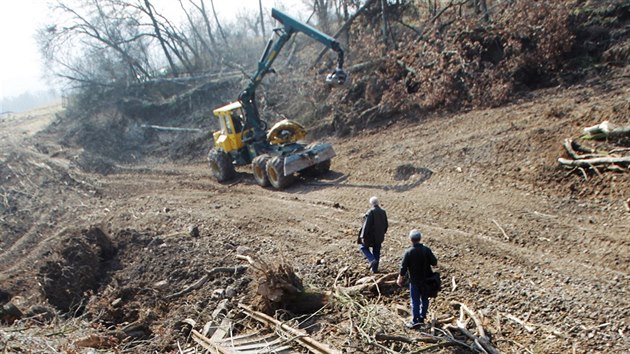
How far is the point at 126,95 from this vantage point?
28.1 metres

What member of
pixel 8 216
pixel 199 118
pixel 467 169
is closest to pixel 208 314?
pixel 467 169

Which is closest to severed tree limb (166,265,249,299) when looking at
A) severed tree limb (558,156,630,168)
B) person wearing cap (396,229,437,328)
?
person wearing cap (396,229,437,328)

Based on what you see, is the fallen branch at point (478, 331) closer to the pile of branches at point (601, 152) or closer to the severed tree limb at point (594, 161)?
the pile of branches at point (601, 152)

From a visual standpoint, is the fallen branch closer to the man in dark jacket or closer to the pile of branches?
the man in dark jacket

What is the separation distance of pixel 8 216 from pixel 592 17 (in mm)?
19087

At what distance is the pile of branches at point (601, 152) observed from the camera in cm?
813

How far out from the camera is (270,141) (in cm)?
Answer: 1290

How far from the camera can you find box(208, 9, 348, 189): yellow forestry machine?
11.8m

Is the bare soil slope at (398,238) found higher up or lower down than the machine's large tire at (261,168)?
lower down

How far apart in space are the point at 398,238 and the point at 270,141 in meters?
5.96

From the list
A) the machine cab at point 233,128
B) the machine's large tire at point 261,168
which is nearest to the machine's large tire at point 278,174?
the machine's large tire at point 261,168

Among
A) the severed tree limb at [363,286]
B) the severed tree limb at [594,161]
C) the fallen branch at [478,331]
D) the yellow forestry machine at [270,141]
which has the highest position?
the yellow forestry machine at [270,141]

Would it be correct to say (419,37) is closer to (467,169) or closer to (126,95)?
(467,169)

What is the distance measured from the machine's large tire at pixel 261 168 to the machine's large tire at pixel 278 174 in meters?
0.25
